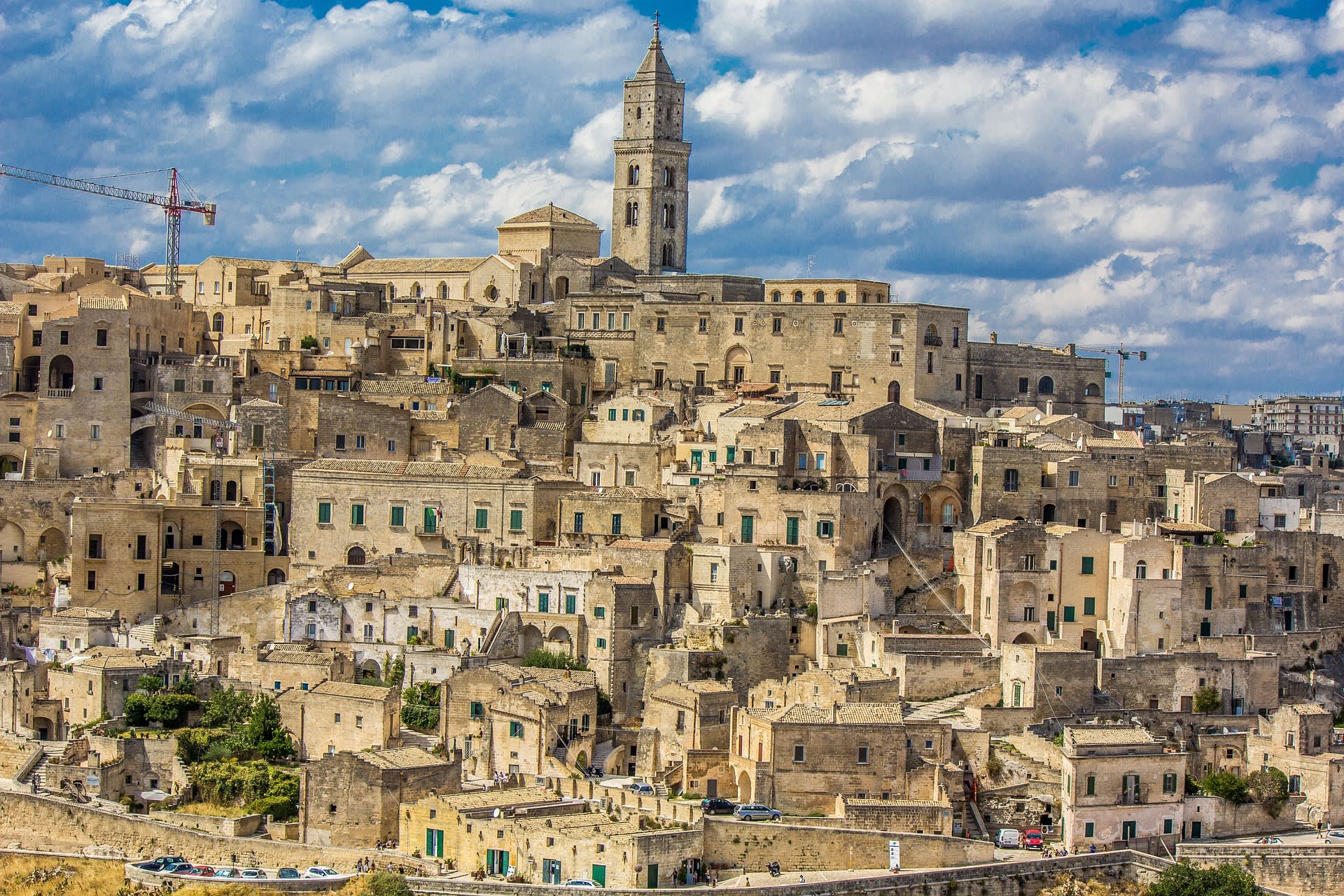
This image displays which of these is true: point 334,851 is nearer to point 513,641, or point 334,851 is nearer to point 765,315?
point 513,641

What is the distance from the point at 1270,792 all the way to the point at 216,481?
101 feet

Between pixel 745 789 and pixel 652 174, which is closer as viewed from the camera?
pixel 745 789

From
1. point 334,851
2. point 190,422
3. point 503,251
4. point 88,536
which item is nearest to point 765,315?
point 503,251

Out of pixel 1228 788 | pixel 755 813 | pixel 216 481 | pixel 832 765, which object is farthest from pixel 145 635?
pixel 1228 788

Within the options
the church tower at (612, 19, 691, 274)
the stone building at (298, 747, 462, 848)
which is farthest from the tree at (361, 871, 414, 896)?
the church tower at (612, 19, 691, 274)

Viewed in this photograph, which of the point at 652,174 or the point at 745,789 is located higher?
the point at 652,174

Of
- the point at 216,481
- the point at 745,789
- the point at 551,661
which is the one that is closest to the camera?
the point at 745,789

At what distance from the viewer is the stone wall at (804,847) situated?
146ft

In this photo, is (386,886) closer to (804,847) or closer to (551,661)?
(804,847)

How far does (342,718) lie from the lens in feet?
164

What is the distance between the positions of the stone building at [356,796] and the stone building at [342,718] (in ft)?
8.22

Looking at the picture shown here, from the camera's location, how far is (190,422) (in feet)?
208

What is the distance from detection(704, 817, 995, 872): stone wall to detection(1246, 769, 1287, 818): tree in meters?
9.62

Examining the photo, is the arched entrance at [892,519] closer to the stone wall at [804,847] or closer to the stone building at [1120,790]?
the stone building at [1120,790]
